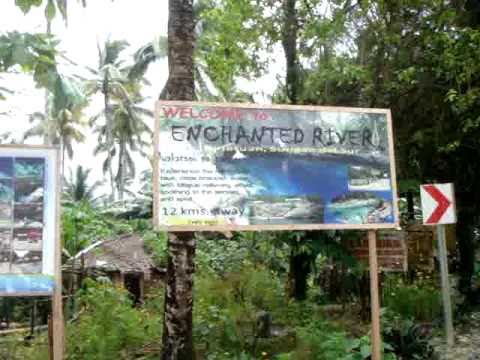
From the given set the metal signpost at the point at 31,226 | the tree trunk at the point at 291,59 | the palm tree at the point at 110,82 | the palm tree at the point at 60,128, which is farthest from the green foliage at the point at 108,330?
the palm tree at the point at 110,82

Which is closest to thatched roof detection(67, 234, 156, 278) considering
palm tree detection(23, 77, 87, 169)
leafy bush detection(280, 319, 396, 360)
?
leafy bush detection(280, 319, 396, 360)

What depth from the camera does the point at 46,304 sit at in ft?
29.0

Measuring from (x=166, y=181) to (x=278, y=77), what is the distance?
6.38 metres

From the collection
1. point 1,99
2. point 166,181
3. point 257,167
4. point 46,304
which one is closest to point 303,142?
point 257,167

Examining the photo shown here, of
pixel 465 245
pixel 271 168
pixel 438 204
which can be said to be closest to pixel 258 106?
pixel 271 168

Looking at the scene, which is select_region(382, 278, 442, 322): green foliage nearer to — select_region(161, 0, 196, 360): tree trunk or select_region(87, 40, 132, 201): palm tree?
select_region(161, 0, 196, 360): tree trunk

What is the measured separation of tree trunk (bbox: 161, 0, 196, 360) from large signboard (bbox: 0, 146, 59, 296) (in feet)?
4.35

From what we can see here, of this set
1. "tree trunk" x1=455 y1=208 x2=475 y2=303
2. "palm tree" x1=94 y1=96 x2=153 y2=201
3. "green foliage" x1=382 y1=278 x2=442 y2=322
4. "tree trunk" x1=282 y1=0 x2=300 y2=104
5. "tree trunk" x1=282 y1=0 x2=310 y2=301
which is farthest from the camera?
"palm tree" x1=94 y1=96 x2=153 y2=201

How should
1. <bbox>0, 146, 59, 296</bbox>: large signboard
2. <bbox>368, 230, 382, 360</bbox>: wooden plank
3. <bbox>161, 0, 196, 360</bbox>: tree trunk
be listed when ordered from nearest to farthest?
1. <bbox>0, 146, 59, 296</bbox>: large signboard
2. <bbox>368, 230, 382, 360</bbox>: wooden plank
3. <bbox>161, 0, 196, 360</bbox>: tree trunk

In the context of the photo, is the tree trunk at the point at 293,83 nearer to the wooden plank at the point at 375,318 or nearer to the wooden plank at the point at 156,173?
the wooden plank at the point at 375,318

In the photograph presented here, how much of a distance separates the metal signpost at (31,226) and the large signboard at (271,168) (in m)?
0.86

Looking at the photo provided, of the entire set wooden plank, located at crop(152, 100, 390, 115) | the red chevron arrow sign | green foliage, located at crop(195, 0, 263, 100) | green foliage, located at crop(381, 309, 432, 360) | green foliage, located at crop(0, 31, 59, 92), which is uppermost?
green foliage, located at crop(195, 0, 263, 100)

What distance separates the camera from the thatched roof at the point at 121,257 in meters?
13.5

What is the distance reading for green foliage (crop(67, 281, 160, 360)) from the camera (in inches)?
253
